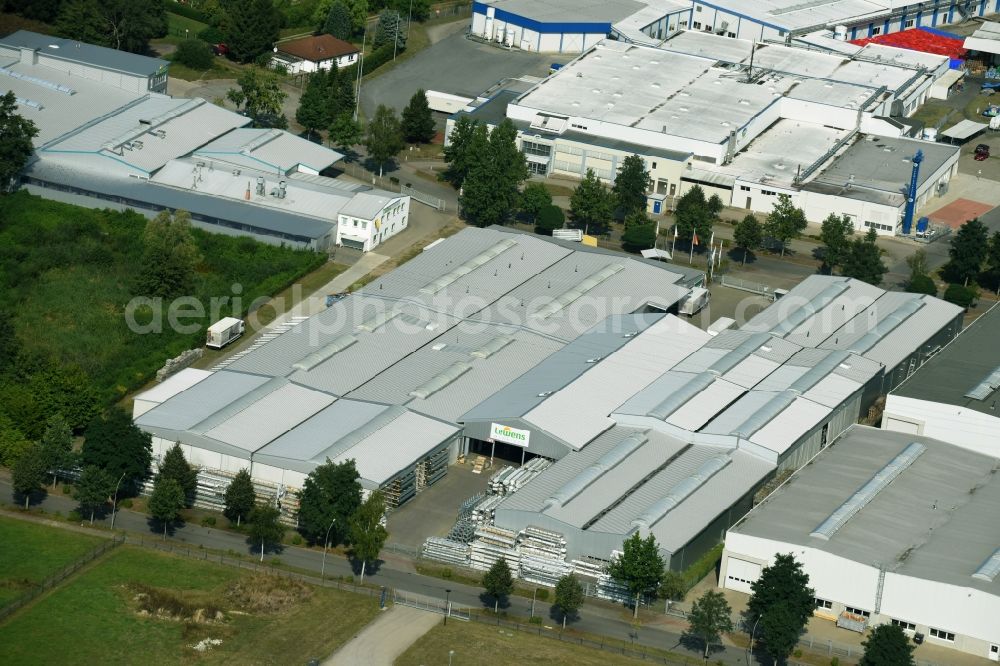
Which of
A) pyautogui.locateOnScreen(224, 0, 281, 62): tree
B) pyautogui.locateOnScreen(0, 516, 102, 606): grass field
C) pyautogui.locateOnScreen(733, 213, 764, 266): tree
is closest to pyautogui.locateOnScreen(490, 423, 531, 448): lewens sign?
pyautogui.locateOnScreen(0, 516, 102, 606): grass field

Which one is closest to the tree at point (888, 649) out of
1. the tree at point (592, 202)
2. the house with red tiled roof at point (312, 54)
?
the tree at point (592, 202)

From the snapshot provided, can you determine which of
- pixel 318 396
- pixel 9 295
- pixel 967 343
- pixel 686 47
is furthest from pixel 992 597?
pixel 686 47

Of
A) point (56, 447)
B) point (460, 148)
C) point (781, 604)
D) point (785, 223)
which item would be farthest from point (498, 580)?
point (460, 148)

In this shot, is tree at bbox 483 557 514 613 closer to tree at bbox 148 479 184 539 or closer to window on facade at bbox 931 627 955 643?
tree at bbox 148 479 184 539

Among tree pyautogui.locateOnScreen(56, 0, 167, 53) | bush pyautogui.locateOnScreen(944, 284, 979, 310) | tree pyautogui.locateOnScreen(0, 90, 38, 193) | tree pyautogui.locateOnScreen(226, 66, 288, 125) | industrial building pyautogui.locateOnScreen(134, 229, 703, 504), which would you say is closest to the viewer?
industrial building pyautogui.locateOnScreen(134, 229, 703, 504)

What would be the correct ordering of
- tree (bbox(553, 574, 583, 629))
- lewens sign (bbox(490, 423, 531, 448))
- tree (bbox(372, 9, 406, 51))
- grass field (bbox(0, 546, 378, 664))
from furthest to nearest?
tree (bbox(372, 9, 406, 51))
lewens sign (bbox(490, 423, 531, 448))
tree (bbox(553, 574, 583, 629))
grass field (bbox(0, 546, 378, 664))

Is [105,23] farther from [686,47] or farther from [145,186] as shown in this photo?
[686,47]

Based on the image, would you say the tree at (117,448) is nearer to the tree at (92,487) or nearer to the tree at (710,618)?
the tree at (92,487)
